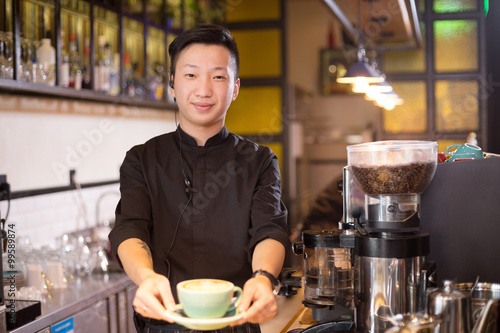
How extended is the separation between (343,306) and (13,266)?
161 centimetres

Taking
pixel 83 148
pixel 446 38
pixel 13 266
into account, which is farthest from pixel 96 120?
pixel 446 38

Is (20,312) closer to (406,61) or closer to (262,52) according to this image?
(262,52)

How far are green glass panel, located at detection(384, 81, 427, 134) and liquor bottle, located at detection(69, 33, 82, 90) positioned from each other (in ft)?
12.8

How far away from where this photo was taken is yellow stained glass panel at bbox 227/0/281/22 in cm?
632

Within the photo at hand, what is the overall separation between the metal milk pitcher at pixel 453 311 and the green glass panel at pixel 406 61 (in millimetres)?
5617

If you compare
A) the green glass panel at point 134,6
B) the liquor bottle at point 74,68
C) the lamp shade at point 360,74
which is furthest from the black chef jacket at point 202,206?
the green glass panel at point 134,6

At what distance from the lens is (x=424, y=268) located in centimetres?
154

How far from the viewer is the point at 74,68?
3619 mm

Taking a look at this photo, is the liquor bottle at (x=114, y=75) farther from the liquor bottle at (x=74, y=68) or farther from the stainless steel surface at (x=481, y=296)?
the stainless steel surface at (x=481, y=296)

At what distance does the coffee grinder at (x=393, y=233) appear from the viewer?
1.50 m

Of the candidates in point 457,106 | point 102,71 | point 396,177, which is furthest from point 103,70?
point 457,106

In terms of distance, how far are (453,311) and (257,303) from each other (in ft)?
1.36

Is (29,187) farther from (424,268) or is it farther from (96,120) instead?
(424,268)

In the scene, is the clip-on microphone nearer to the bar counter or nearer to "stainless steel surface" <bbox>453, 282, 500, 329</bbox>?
the bar counter
